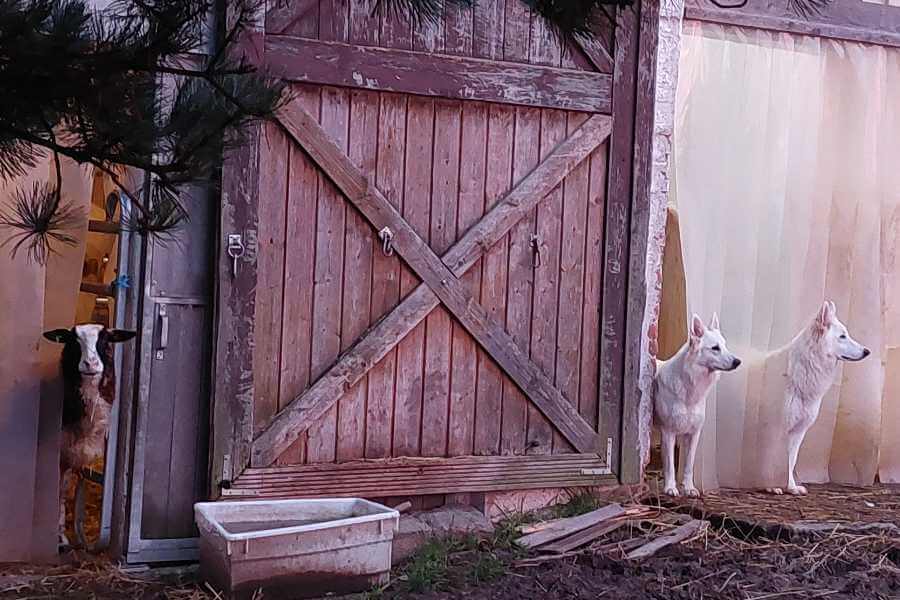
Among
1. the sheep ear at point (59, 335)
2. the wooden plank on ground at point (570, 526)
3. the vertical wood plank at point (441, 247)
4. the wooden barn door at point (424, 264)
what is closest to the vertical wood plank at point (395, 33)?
the wooden barn door at point (424, 264)

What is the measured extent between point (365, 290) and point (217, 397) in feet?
3.13

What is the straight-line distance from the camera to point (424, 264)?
20.4 feet

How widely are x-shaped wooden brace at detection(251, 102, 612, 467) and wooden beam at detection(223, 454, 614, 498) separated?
105 millimetres

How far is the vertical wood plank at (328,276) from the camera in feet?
19.7

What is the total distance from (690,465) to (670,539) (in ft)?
3.87

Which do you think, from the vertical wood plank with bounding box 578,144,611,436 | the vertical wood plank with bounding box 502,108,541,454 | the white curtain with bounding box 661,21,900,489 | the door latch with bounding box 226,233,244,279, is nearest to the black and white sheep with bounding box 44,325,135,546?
the door latch with bounding box 226,233,244,279

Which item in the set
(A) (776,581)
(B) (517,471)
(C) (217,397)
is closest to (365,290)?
(C) (217,397)

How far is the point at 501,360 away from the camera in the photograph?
21.1 ft

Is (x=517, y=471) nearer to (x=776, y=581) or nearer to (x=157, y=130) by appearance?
(x=776, y=581)

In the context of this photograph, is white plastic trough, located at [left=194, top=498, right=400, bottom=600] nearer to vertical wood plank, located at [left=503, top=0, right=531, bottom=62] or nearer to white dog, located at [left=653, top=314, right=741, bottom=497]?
white dog, located at [left=653, top=314, right=741, bottom=497]

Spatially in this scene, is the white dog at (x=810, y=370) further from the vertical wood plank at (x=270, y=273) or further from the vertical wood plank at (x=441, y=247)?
the vertical wood plank at (x=270, y=273)

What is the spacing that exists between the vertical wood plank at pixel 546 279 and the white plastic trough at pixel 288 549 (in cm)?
134

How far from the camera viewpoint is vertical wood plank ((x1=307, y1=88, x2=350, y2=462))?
237 inches

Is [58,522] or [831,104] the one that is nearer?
[58,522]
